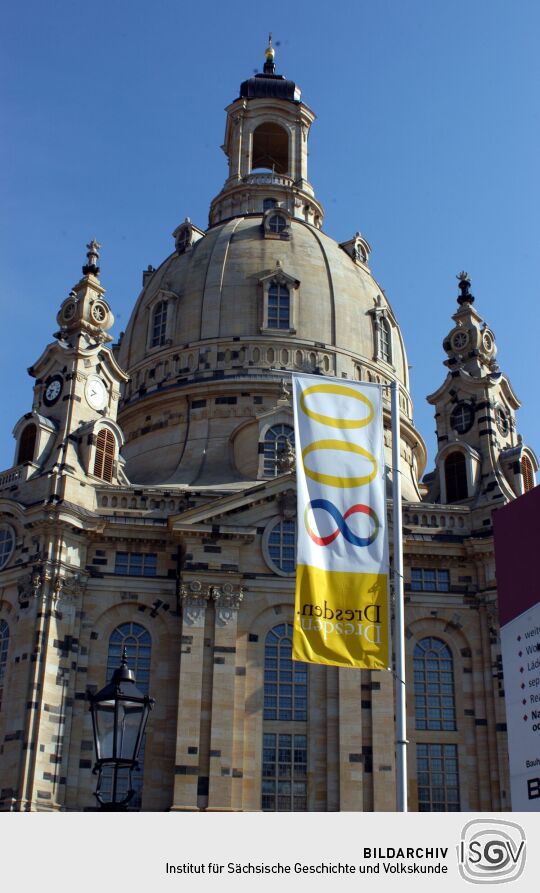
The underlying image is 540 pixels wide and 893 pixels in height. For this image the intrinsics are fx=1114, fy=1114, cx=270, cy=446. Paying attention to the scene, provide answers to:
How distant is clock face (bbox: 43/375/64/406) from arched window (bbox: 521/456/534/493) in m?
21.9

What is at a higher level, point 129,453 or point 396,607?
point 129,453

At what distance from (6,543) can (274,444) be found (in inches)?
507

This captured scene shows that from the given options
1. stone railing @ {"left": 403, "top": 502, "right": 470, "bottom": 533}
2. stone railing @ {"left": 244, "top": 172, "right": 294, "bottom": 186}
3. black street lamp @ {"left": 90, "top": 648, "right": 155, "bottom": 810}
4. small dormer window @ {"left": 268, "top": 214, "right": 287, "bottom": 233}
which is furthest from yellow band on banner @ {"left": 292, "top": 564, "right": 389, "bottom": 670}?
stone railing @ {"left": 244, "top": 172, "right": 294, "bottom": 186}

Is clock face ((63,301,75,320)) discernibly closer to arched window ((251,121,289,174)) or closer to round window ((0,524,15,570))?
round window ((0,524,15,570))

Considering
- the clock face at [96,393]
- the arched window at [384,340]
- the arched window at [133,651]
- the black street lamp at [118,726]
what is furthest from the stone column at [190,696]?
the black street lamp at [118,726]

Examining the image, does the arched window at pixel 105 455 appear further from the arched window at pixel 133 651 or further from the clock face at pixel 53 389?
the arched window at pixel 133 651

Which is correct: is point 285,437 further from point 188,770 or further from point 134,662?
point 188,770

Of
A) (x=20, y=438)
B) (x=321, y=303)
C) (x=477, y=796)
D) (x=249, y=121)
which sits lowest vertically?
(x=477, y=796)

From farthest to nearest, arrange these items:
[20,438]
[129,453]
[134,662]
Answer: [129,453], [20,438], [134,662]

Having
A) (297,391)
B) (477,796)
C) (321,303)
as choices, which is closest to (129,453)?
(321,303)

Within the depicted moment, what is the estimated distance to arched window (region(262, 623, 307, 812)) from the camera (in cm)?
4234

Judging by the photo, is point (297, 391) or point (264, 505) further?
point (264, 505)

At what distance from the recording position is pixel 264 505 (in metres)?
46.5

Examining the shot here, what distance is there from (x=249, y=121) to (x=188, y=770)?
45.2 m
